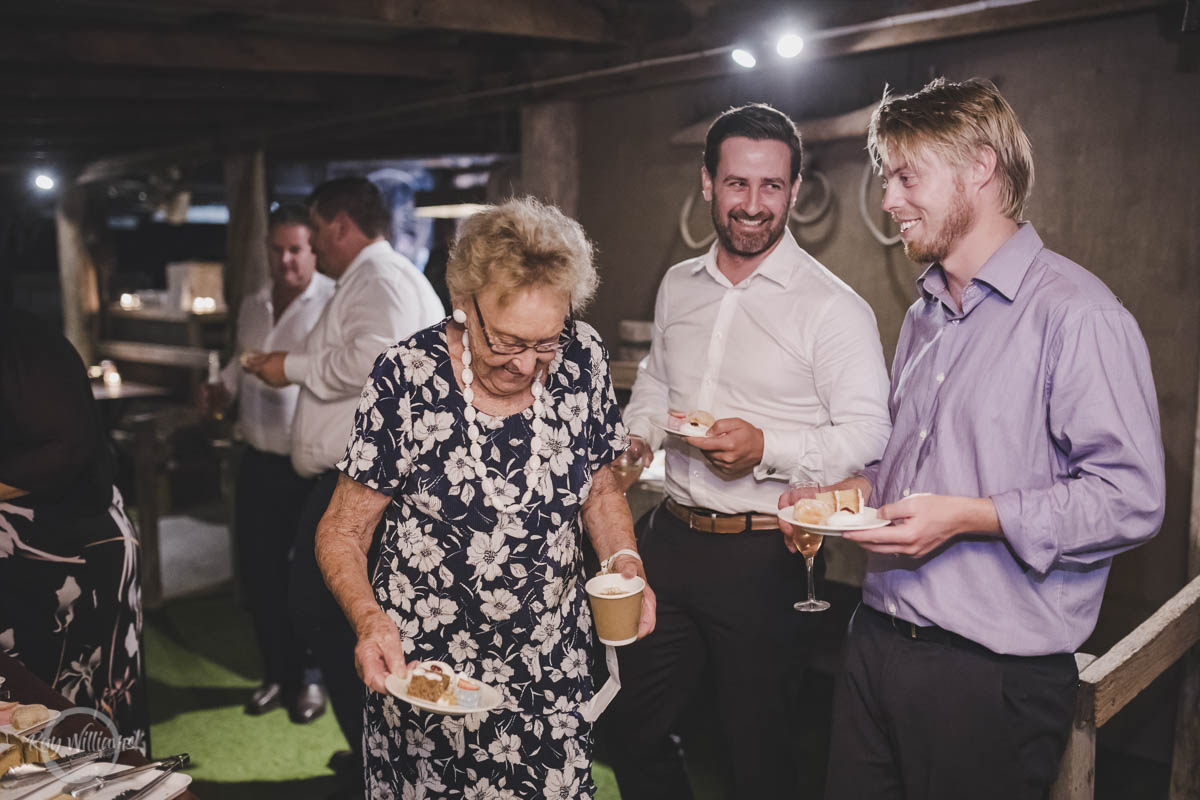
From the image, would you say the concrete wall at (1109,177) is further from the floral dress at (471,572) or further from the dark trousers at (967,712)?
the floral dress at (471,572)

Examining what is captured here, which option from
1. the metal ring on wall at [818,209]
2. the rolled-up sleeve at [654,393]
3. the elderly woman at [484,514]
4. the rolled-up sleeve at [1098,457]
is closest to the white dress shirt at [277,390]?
the rolled-up sleeve at [654,393]

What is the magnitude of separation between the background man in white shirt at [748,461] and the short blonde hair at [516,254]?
0.67m

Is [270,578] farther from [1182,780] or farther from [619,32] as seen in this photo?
[1182,780]

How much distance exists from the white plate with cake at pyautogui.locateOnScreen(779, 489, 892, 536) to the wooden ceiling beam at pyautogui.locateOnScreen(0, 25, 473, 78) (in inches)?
164

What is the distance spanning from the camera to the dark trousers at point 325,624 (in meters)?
3.21

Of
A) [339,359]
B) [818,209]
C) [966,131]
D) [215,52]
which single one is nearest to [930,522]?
[966,131]

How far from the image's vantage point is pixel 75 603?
8.29 ft

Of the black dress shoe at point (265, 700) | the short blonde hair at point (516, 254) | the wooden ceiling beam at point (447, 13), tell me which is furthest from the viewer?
the black dress shoe at point (265, 700)

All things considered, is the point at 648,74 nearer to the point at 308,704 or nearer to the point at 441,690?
the point at 308,704

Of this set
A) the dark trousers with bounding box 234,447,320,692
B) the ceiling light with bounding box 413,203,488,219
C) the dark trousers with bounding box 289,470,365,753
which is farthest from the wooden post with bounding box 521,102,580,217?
the ceiling light with bounding box 413,203,488,219

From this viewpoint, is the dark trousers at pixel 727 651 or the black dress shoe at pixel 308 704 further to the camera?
the black dress shoe at pixel 308 704

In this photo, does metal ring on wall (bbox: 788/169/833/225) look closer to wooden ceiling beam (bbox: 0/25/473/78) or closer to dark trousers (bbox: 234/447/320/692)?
dark trousers (bbox: 234/447/320/692)

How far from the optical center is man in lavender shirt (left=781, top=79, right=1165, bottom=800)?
1.66 m

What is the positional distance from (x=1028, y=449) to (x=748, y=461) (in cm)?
70
